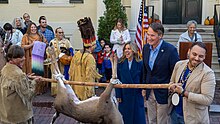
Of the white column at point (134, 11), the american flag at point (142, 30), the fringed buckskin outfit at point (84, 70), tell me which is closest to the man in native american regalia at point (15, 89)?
the fringed buckskin outfit at point (84, 70)

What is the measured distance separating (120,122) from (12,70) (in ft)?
4.98

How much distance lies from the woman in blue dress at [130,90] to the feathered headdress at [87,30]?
752 millimetres

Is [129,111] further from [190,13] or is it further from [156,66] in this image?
[190,13]

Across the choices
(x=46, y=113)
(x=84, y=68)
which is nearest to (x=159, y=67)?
(x=84, y=68)

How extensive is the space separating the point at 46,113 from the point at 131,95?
3136 mm

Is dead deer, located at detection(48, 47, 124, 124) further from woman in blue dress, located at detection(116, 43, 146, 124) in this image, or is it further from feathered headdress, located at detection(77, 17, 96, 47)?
feathered headdress, located at detection(77, 17, 96, 47)

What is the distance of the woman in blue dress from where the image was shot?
5.19 m

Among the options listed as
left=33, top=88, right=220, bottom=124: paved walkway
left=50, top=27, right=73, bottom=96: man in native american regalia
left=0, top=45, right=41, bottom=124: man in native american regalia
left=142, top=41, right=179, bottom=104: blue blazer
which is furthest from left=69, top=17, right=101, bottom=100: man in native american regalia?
left=50, top=27, right=73, bottom=96: man in native american regalia

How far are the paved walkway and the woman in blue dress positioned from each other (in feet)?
6.85

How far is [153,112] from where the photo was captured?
4.95 meters

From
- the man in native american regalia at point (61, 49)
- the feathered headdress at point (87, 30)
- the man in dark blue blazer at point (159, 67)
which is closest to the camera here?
the man in dark blue blazer at point (159, 67)

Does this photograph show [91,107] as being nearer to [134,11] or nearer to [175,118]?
[175,118]

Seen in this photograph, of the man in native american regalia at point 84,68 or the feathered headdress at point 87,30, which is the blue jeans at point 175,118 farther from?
the man in native american regalia at point 84,68

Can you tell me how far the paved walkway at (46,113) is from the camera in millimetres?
7159
